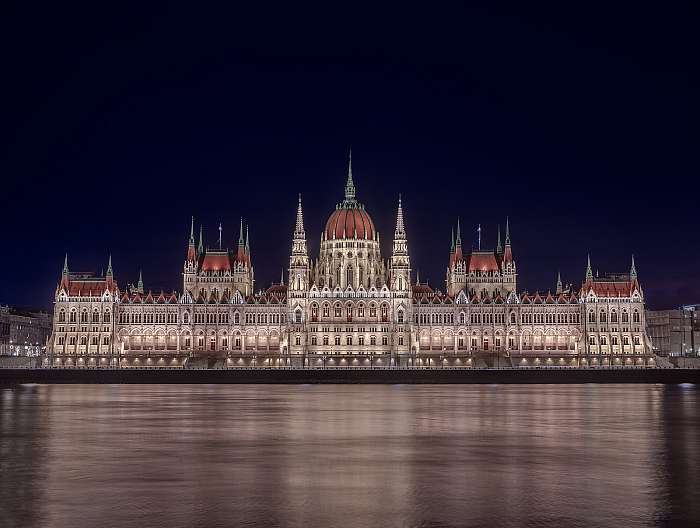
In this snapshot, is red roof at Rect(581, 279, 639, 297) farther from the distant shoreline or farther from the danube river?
the danube river

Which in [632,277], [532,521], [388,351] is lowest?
[532,521]

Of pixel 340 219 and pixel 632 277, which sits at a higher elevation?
pixel 340 219

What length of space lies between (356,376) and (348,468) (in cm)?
7736

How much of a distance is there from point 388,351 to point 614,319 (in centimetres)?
3432

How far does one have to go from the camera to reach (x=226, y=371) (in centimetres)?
10219

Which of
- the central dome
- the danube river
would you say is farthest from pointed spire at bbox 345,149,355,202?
the danube river

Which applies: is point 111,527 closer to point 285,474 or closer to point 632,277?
point 285,474

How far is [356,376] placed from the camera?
102062 millimetres

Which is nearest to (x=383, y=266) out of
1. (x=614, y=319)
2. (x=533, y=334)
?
(x=533, y=334)

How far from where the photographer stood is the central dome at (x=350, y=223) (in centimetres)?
15338

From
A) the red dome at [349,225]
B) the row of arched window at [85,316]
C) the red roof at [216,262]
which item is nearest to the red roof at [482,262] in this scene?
the red dome at [349,225]

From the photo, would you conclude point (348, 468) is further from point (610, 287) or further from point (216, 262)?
point (216, 262)

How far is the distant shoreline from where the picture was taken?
9488 centimetres

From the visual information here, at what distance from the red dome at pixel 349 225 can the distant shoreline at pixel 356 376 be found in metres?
52.0
